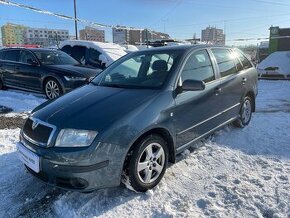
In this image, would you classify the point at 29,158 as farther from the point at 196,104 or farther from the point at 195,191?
the point at 196,104

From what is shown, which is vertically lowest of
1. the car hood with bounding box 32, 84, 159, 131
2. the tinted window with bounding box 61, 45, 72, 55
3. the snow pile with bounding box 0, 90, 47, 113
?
the snow pile with bounding box 0, 90, 47, 113

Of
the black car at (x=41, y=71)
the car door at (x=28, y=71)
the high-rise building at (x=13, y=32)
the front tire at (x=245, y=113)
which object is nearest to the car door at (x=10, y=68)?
the black car at (x=41, y=71)

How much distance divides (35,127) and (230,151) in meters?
2.81

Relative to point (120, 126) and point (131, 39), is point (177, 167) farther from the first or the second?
point (131, 39)

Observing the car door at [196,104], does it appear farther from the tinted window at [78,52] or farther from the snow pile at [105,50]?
the tinted window at [78,52]

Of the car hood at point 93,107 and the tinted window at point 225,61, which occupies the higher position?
the tinted window at point 225,61

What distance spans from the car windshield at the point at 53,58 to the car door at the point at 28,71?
193 millimetres

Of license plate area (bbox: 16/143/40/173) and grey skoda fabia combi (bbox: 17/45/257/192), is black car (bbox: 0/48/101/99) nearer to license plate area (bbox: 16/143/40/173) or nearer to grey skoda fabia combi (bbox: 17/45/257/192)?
grey skoda fabia combi (bbox: 17/45/257/192)

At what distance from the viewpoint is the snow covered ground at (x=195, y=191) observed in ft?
10.6

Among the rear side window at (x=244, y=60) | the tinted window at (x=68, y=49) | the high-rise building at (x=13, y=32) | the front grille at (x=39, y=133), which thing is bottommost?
the front grille at (x=39, y=133)

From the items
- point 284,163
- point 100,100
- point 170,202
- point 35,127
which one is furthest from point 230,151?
point 35,127

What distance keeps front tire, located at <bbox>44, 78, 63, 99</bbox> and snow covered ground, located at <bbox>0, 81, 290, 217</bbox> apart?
131 inches

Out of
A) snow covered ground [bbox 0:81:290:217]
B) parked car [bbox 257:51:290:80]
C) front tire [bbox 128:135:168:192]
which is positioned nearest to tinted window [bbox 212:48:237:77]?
snow covered ground [bbox 0:81:290:217]

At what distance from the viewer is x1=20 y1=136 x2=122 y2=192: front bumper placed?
307 centimetres
